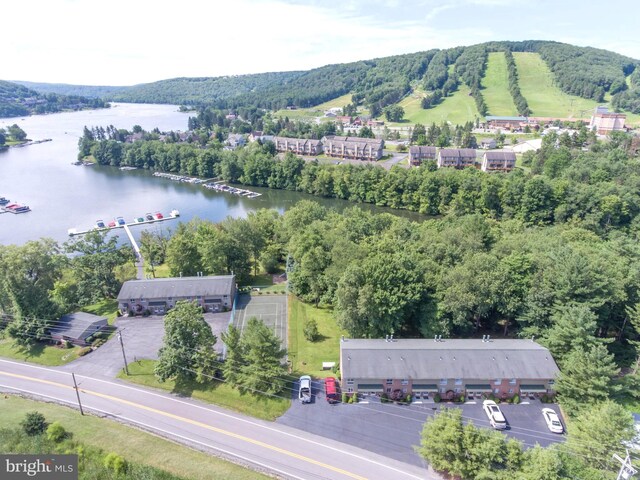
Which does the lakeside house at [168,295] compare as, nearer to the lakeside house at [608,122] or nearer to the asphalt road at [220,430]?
the asphalt road at [220,430]

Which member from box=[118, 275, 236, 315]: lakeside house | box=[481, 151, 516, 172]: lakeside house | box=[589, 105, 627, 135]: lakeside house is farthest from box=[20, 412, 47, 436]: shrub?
box=[589, 105, 627, 135]: lakeside house

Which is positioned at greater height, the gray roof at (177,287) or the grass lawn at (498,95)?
the grass lawn at (498,95)

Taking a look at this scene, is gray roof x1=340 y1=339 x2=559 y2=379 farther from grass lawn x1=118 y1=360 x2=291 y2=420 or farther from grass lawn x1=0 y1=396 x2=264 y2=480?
grass lawn x1=0 y1=396 x2=264 y2=480

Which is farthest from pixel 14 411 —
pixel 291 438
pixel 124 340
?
pixel 291 438

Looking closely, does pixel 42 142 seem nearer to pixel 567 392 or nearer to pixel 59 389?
pixel 59 389

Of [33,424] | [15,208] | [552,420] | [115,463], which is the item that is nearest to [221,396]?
[115,463]

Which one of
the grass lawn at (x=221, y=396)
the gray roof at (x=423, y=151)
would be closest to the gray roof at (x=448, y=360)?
the grass lawn at (x=221, y=396)

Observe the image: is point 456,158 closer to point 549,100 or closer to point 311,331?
point 311,331
